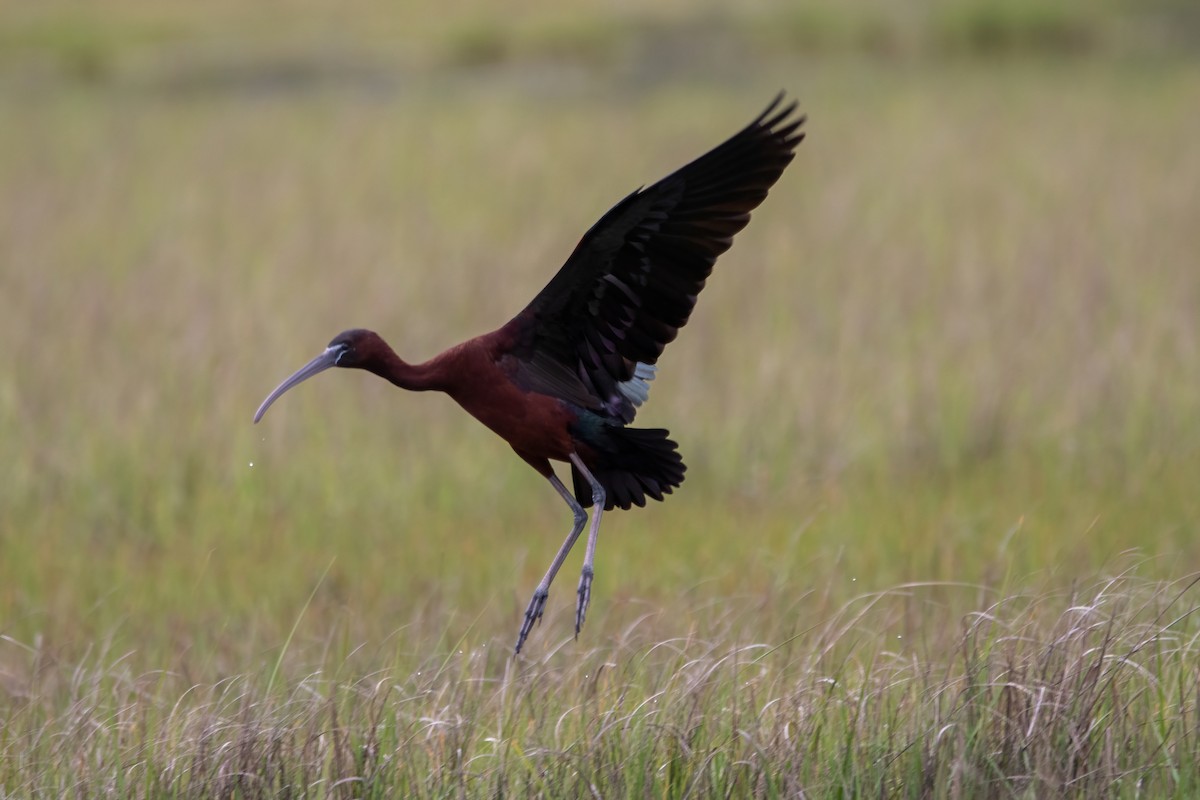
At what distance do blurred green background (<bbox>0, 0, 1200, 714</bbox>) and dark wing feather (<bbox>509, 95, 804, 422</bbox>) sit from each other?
4.06 ft

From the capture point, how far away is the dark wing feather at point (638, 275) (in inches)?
104

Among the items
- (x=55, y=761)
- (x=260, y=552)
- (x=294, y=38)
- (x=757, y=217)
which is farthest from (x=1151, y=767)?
(x=294, y=38)

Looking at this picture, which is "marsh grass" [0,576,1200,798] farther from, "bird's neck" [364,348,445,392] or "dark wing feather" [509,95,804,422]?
"bird's neck" [364,348,445,392]

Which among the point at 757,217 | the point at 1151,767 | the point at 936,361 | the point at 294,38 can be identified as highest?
the point at 294,38

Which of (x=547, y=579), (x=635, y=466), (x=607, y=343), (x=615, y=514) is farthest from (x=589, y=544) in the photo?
(x=615, y=514)

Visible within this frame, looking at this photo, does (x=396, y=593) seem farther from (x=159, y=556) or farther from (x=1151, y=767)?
(x=1151, y=767)

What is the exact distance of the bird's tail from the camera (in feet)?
8.80

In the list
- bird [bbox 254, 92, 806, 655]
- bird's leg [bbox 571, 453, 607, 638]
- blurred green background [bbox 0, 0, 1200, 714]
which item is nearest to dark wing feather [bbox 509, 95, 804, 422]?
bird [bbox 254, 92, 806, 655]

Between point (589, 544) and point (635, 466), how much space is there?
27 cm

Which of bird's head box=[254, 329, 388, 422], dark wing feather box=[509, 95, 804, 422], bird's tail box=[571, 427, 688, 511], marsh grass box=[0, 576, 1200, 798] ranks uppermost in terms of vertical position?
dark wing feather box=[509, 95, 804, 422]

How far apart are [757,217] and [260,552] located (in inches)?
228

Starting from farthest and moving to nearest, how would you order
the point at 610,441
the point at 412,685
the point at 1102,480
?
1. the point at 1102,480
2. the point at 412,685
3. the point at 610,441

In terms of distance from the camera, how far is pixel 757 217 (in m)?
10.6


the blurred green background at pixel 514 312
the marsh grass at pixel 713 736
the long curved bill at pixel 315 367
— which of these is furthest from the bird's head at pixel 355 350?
the blurred green background at pixel 514 312
